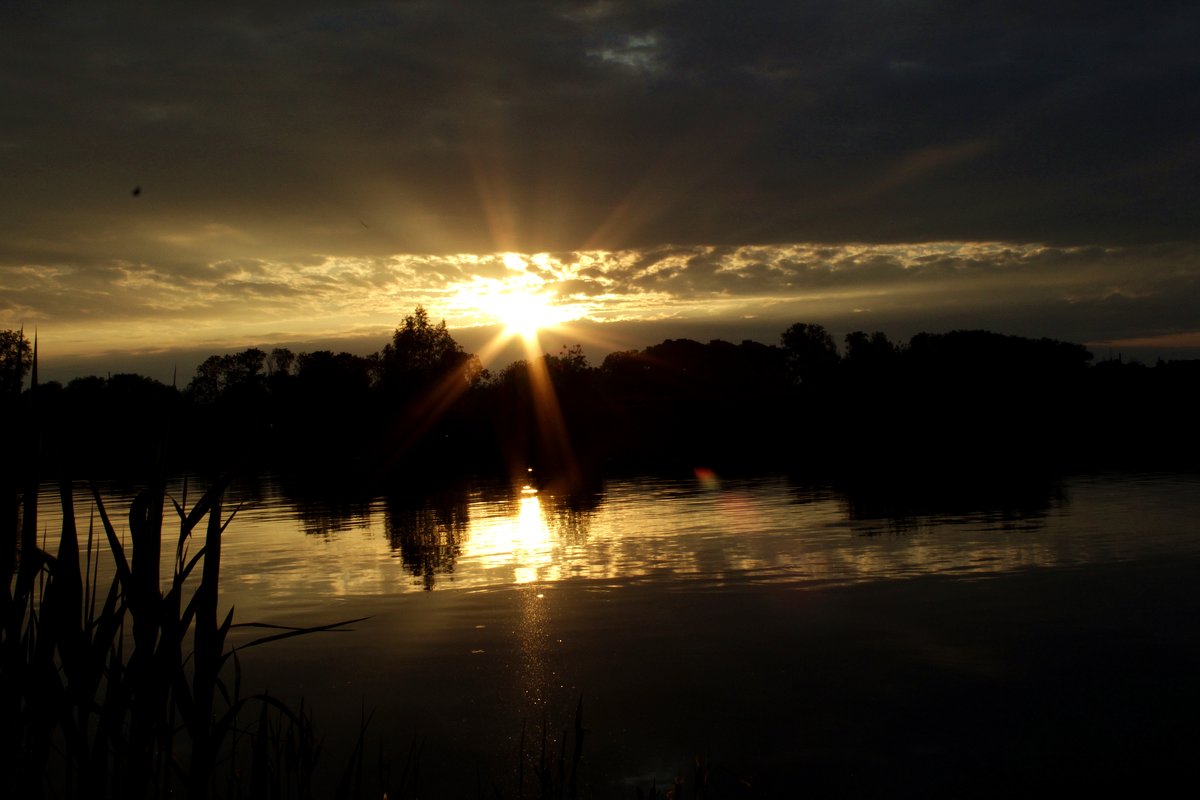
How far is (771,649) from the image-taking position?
18.8 meters

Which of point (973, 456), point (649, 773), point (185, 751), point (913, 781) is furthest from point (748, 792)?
point (973, 456)

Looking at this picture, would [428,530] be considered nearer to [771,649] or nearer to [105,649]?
[771,649]

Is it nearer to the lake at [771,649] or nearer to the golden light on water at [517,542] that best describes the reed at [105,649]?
the lake at [771,649]

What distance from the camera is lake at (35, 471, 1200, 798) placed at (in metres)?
13.3

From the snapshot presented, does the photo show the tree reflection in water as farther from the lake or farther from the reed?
the reed

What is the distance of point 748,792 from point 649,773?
1323mm

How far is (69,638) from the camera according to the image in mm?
5699

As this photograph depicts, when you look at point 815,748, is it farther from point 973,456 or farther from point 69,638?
point 973,456

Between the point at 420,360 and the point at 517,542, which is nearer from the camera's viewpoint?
the point at 517,542

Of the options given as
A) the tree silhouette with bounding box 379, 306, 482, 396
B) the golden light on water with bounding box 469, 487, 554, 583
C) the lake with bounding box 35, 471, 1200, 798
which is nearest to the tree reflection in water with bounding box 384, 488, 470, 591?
the lake with bounding box 35, 471, 1200, 798

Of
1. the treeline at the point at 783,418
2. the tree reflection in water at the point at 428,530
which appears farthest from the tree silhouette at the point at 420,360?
the tree reflection in water at the point at 428,530

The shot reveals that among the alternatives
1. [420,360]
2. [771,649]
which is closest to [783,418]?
[420,360]

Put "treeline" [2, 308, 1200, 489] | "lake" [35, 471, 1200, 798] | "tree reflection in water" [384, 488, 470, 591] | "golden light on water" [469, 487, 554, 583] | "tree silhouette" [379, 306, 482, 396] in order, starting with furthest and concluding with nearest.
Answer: "tree silhouette" [379, 306, 482, 396] → "treeline" [2, 308, 1200, 489] → "tree reflection in water" [384, 488, 470, 591] → "golden light on water" [469, 487, 554, 583] → "lake" [35, 471, 1200, 798]

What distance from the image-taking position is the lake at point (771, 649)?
13.3 metres
